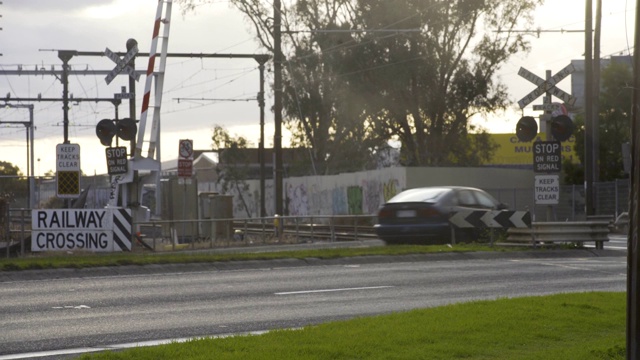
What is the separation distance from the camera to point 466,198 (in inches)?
1027

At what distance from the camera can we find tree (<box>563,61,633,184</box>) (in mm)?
58969

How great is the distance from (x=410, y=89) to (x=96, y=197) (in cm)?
1436

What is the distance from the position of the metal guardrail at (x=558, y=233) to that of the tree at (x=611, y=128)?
3362 centimetres

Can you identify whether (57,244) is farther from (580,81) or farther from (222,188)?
(580,81)

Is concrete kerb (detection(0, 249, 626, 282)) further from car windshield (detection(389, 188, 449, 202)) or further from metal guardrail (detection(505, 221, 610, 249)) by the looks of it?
car windshield (detection(389, 188, 449, 202))

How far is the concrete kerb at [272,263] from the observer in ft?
62.1

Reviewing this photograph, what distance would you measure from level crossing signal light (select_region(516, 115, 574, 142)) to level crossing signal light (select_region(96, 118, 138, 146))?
7.69 metres

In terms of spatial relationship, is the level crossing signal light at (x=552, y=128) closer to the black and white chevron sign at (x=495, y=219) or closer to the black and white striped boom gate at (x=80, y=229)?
the black and white chevron sign at (x=495, y=219)

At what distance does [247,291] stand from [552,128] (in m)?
10.2

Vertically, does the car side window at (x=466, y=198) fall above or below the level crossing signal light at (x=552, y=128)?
below

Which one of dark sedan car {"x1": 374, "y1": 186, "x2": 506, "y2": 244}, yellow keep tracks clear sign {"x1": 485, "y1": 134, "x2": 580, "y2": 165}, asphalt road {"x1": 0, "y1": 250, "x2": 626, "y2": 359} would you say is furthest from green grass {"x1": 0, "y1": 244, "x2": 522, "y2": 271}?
yellow keep tracks clear sign {"x1": 485, "y1": 134, "x2": 580, "y2": 165}

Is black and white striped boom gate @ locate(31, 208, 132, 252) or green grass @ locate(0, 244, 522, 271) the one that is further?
black and white striped boom gate @ locate(31, 208, 132, 252)

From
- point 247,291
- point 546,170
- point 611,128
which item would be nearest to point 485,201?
point 546,170

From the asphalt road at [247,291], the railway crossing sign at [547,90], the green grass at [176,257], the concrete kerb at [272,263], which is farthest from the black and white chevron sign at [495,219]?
the railway crossing sign at [547,90]
